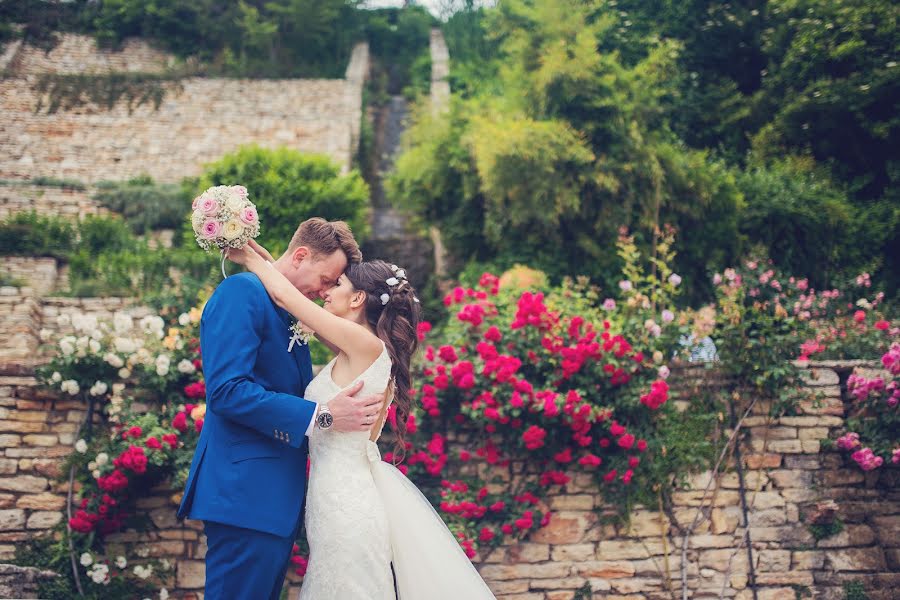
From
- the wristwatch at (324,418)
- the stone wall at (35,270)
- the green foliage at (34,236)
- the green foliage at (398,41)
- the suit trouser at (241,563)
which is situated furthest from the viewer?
the green foliage at (398,41)

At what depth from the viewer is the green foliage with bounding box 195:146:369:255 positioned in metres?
9.06

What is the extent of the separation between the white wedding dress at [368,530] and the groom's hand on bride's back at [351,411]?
4.1 inches

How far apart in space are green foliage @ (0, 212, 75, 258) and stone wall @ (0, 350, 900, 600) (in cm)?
391

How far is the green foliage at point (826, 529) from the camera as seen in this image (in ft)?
17.6

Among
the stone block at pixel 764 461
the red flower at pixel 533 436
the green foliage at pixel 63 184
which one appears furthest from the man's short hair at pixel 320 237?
the green foliage at pixel 63 184

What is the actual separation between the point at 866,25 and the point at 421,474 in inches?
354

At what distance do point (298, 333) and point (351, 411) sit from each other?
437 millimetres

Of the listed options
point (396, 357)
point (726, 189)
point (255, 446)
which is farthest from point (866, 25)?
point (255, 446)

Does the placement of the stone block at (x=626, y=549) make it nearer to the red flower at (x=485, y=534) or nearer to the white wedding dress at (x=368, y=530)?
the red flower at (x=485, y=534)

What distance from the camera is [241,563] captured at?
279cm

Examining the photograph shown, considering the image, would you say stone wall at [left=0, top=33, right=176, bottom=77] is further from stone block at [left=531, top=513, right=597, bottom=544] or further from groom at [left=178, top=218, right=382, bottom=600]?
groom at [left=178, top=218, right=382, bottom=600]

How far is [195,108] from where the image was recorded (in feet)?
46.8

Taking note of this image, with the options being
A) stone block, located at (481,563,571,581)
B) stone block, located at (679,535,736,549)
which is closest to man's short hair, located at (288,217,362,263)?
stone block, located at (481,563,571,581)

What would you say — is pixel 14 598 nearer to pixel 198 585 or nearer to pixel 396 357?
pixel 198 585
